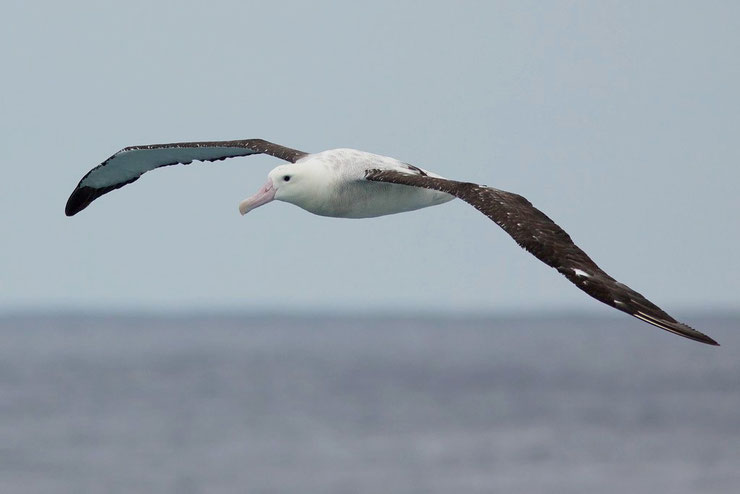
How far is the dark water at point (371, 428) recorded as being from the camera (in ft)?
159

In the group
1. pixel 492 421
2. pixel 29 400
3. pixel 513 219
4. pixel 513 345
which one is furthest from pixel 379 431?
pixel 513 345

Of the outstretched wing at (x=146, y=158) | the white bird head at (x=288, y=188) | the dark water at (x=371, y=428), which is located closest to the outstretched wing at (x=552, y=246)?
the white bird head at (x=288, y=188)

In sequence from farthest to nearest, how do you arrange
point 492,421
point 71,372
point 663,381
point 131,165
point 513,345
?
1. point 513,345
2. point 71,372
3. point 663,381
4. point 492,421
5. point 131,165

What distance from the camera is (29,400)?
271 feet

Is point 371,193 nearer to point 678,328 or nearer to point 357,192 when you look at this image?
point 357,192

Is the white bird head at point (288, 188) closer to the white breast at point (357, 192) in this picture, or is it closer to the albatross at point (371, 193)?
the albatross at point (371, 193)

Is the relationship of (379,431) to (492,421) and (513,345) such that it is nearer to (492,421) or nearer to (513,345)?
(492,421)

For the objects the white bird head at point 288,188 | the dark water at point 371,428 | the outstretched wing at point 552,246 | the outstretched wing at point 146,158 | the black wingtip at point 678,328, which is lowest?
the dark water at point 371,428

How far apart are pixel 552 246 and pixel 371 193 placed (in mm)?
3735

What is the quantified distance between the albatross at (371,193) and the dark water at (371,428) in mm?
28012

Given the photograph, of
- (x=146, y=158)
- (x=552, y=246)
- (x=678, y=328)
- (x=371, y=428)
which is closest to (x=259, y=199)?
(x=146, y=158)

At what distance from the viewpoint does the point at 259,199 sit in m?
15.8

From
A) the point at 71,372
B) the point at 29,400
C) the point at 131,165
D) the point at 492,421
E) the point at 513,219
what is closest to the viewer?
the point at 513,219

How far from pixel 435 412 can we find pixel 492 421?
612 cm
